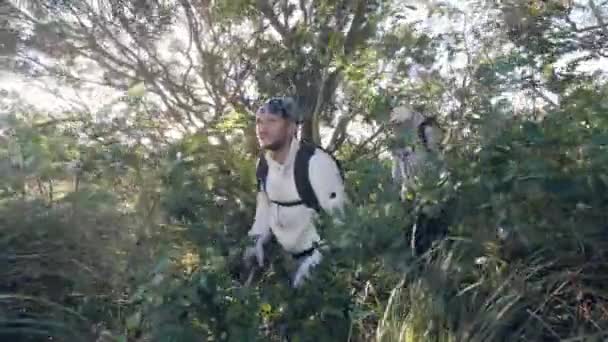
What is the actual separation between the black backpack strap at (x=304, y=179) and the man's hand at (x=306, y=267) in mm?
267

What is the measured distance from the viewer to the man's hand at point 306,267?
374 centimetres

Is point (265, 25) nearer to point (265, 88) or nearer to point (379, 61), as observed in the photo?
point (265, 88)

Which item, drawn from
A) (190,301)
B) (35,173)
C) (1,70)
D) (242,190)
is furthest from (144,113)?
(1,70)

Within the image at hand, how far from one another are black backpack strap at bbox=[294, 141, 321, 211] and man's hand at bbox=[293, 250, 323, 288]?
0.88ft

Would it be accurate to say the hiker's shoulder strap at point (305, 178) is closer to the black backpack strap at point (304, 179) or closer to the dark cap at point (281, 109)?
the black backpack strap at point (304, 179)

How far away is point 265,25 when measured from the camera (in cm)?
998

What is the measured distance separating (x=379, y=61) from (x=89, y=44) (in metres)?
3.26

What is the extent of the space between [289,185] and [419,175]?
878 mm

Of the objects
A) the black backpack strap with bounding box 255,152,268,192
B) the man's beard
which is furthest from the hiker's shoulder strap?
the black backpack strap with bounding box 255,152,268,192

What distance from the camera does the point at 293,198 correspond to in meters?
4.16

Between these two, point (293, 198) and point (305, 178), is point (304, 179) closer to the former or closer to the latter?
point (305, 178)

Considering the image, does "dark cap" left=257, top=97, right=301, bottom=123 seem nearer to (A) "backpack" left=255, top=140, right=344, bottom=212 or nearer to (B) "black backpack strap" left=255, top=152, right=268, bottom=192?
(A) "backpack" left=255, top=140, right=344, bottom=212

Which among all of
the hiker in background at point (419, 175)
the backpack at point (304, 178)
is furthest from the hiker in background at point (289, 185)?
the hiker in background at point (419, 175)

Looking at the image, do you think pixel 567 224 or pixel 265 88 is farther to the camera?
pixel 265 88
